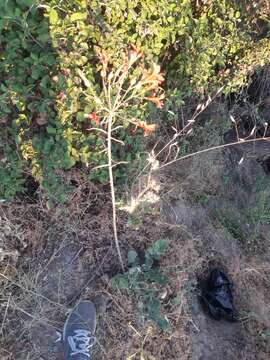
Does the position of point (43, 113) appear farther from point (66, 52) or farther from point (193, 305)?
point (193, 305)

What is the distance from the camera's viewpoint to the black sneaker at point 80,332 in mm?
2289

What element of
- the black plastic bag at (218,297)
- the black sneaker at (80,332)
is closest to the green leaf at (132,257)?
the black sneaker at (80,332)

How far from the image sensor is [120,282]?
8.07ft

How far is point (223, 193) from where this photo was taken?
11.7 ft

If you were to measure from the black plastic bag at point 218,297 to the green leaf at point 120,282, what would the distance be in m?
0.82

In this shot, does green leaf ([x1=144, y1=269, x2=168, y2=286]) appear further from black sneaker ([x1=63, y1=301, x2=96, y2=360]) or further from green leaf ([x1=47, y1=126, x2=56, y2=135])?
green leaf ([x1=47, y1=126, x2=56, y2=135])

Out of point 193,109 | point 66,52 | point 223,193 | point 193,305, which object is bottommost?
point 193,305

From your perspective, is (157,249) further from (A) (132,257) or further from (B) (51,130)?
(B) (51,130)

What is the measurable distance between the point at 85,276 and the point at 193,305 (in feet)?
2.81

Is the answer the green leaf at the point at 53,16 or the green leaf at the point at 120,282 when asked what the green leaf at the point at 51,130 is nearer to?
the green leaf at the point at 53,16

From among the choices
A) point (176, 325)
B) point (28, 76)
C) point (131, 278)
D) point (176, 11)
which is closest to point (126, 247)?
point (131, 278)

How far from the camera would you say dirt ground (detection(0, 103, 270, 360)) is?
7.97ft

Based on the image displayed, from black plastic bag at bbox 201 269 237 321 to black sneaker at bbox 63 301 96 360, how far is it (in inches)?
37.0

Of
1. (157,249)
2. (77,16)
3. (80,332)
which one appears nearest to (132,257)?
(157,249)
